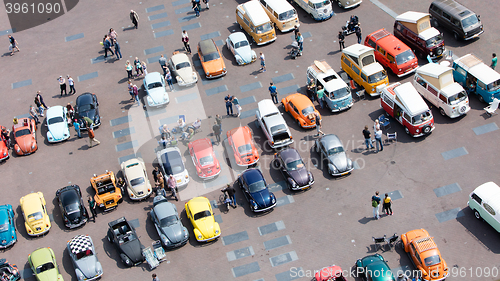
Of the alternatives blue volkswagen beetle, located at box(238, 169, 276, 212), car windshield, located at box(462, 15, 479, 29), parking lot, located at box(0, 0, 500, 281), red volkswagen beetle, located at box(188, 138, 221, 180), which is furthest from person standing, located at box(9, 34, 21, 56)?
car windshield, located at box(462, 15, 479, 29)

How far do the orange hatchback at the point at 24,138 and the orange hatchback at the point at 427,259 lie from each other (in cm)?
2513

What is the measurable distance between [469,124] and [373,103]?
21.2 feet

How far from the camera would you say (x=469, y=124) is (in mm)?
34750

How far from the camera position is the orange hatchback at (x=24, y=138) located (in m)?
35.5

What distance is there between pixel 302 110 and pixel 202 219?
1060 cm

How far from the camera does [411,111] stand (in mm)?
33406

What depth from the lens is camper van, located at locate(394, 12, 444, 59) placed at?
38.9 metres

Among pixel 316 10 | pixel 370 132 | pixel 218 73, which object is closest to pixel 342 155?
pixel 370 132

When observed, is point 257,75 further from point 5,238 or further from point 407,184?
point 5,238

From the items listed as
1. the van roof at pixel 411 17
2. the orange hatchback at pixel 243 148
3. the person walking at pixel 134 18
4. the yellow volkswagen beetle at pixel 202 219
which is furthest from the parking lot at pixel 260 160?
the van roof at pixel 411 17

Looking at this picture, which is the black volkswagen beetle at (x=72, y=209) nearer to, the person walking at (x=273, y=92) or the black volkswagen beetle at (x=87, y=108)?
the black volkswagen beetle at (x=87, y=108)

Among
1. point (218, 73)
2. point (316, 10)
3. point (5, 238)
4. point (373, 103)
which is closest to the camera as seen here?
point (5, 238)

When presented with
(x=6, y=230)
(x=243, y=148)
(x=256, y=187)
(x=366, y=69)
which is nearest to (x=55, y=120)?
(x=6, y=230)

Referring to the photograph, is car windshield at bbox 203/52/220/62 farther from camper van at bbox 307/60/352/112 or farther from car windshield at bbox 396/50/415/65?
car windshield at bbox 396/50/415/65
